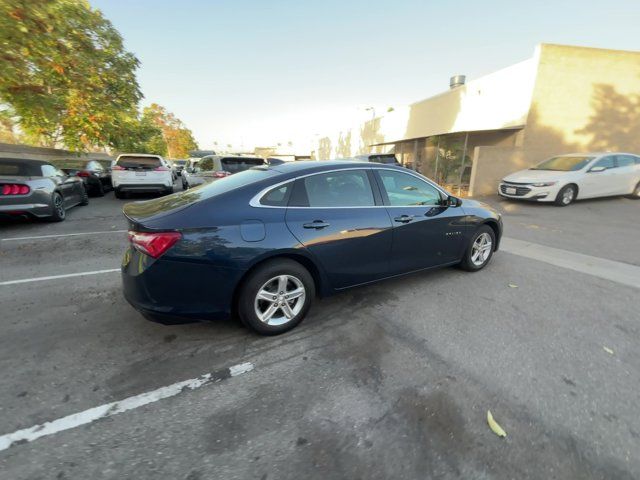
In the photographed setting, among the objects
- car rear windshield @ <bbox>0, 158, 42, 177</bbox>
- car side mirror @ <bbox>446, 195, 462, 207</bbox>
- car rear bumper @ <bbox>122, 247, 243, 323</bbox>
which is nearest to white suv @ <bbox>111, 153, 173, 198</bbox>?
car rear windshield @ <bbox>0, 158, 42, 177</bbox>

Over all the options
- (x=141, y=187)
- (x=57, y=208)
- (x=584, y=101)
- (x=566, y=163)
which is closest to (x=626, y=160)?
(x=566, y=163)

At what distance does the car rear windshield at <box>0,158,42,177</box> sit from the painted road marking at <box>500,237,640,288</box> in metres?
9.75

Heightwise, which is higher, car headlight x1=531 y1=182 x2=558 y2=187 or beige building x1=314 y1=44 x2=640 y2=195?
beige building x1=314 y1=44 x2=640 y2=195

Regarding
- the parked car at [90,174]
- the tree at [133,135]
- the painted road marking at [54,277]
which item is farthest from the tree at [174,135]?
the painted road marking at [54,277]

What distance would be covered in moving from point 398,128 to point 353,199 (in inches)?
822

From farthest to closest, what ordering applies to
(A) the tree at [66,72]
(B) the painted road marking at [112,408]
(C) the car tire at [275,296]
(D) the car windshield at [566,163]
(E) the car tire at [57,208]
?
(D) the car windshield at [566,163] → (E) the car tire at [57,208] → (A) the tree at [66,72] → (C) the car tire at [275,296] → (B) the painted road marking at [112,408]

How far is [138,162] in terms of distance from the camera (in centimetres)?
1130

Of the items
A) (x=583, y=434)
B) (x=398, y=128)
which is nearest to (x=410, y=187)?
(x=583, y=434)

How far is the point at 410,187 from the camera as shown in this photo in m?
3.95

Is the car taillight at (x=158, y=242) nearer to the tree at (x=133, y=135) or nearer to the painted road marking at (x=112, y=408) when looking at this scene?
the painted road marking at (x=112, y=408)

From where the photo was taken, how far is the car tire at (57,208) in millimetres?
7395

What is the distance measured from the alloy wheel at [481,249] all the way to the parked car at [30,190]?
8523mm

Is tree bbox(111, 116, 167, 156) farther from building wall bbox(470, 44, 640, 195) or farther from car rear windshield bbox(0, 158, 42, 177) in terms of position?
building wall bbox(470, 44, 640, 195)

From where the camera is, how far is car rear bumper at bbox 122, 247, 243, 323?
2.57 meters
